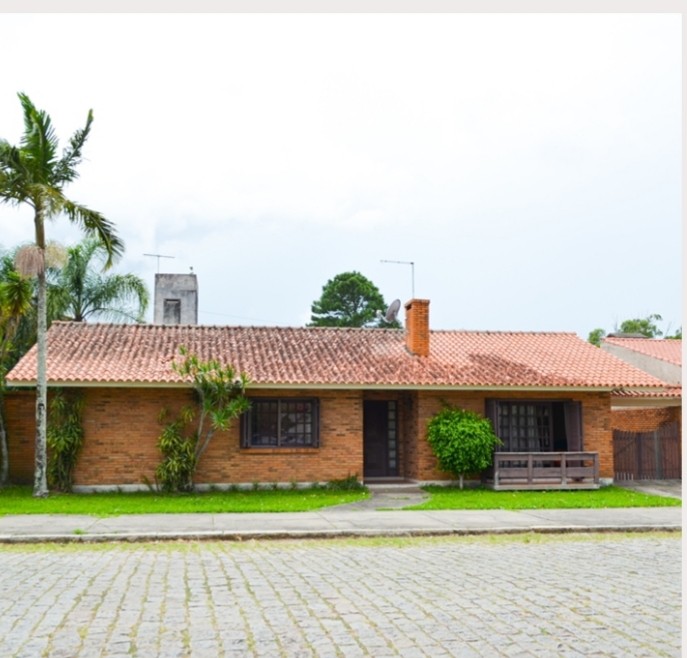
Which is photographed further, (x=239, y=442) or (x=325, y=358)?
(x=325, y=358)

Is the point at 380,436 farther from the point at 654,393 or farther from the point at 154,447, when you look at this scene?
the point at 654,393

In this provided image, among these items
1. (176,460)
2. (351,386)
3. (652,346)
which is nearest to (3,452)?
(176,460)

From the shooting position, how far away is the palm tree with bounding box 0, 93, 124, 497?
17.1 m

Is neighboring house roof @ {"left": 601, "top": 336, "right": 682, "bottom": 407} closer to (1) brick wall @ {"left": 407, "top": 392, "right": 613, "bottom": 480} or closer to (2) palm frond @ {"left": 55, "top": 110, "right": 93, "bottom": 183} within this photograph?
(1) brick wall @ {"left": 407, "top": 392, "right": 613, "bottom": 480}

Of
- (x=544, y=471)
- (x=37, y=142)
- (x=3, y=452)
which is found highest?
(x=37, y=142)

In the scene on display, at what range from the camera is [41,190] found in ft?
56.0

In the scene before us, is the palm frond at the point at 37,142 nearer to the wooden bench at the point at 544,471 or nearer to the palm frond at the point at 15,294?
the palm frond at the point at 15,294

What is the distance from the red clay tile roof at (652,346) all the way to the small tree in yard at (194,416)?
1565 cm

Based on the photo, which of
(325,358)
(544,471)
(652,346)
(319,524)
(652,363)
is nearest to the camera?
(319,524)

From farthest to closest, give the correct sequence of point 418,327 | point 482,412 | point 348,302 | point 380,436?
1. point 348,302
2. point 418,327
3. point 380,436
4. point 482,412

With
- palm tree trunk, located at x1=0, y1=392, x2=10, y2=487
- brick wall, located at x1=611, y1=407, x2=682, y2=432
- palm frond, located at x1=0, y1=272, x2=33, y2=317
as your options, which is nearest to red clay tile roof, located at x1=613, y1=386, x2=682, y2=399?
brick wall, located at x1=611, y1=407, x2=682, y2=432

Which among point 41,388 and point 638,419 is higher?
point 41,388

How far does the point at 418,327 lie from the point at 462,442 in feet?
12.9

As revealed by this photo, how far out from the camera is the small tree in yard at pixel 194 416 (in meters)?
18.1
